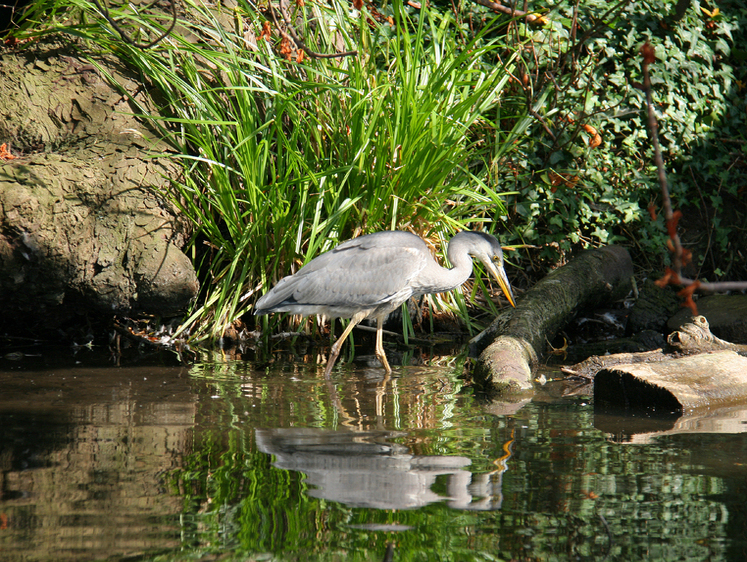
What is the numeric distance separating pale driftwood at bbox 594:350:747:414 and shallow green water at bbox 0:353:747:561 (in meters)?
0.16

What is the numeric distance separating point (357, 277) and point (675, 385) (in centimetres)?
215

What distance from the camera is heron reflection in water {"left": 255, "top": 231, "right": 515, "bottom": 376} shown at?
4.68 m

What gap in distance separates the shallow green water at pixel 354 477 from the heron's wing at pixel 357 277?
2.80 feet

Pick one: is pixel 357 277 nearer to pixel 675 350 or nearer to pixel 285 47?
pixel 285 47

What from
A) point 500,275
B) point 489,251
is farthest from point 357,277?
point 500,275

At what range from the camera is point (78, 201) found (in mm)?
4891

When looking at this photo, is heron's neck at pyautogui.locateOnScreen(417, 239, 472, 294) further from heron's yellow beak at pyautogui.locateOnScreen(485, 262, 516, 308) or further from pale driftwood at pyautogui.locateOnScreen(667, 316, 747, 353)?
pale driftwood at pyautogui.locateOnScreen(667, 316, 747, 353)

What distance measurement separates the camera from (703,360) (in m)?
3.76

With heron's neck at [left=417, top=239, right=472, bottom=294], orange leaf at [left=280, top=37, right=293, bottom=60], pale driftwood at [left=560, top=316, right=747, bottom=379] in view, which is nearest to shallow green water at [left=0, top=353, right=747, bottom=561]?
pale driftwood at [left=560, top=316, right=747, bottom=379]

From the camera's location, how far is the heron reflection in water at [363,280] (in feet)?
15.4

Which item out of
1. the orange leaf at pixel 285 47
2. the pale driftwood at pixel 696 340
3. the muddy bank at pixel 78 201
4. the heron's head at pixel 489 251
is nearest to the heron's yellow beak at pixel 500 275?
the heron's head at pixel 489 251

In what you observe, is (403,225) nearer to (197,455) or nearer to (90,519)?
(197,455)

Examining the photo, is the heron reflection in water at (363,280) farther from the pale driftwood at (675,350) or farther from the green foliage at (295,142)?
the pale driftwood at (675,350)

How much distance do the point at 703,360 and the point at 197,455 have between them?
9.05ft
